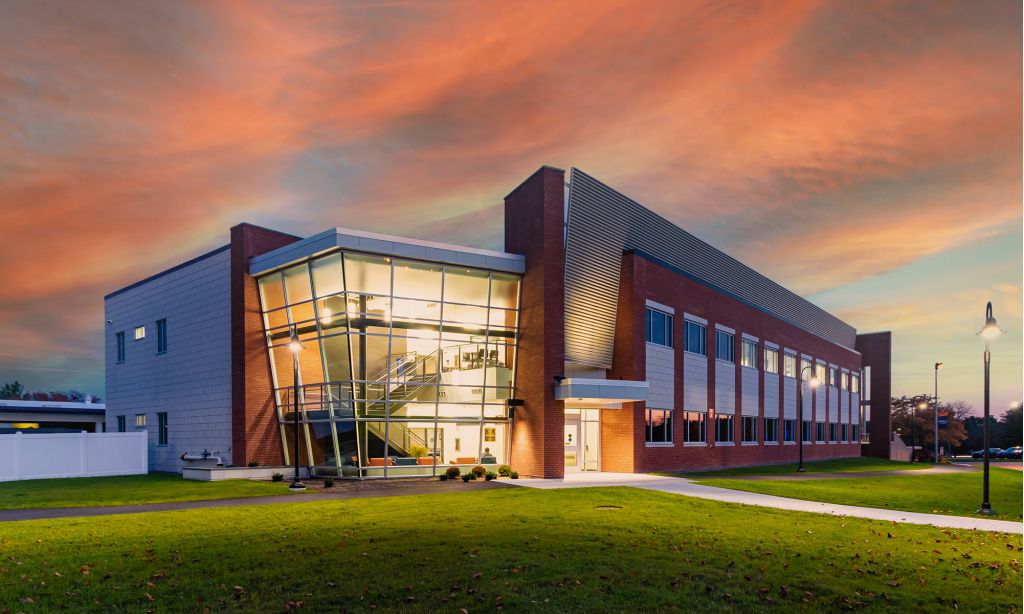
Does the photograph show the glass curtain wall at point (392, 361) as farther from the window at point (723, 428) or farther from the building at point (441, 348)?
the window at point (723, 428)

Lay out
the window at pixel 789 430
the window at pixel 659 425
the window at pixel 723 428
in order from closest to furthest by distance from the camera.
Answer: the window at pixel 659 425, the window at pixel 723 428, the window at pixel 789 430

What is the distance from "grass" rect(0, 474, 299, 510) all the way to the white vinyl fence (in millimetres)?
1621

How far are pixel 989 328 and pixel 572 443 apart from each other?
63.5 ft

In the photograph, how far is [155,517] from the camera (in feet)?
58.2

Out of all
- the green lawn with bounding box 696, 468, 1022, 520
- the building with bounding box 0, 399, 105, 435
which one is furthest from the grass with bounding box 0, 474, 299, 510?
the building with bounding box 0, 399, 105, 435

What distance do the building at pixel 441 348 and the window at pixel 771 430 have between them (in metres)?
13.8

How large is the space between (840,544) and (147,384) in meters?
38.4

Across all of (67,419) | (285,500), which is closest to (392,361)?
(285,500)

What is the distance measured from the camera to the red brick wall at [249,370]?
111 ft

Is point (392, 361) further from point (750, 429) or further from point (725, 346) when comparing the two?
point (750, 429)

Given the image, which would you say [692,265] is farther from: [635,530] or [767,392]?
[635,530]

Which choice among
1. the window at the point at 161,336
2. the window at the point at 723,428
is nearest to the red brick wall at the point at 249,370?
the window at the point at 161,336

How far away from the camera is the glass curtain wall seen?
3097 cm

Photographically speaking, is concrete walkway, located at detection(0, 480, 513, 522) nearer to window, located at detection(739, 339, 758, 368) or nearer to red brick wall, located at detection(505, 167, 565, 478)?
red brick wall, located at detection(505, 167, 565, 478)
